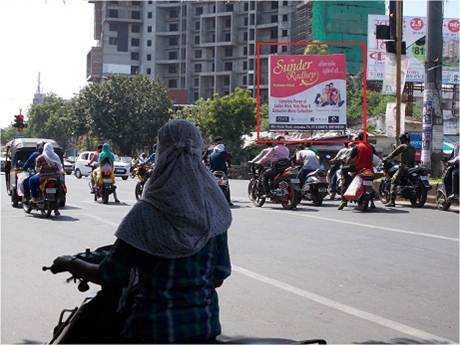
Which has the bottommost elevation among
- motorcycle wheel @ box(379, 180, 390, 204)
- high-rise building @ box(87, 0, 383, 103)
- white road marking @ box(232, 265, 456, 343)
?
white road marking @ box(232, 265, 456, 343)

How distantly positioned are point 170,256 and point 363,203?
12.6m

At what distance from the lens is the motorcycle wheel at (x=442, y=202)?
15089 mm

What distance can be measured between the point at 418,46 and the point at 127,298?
4389 cm

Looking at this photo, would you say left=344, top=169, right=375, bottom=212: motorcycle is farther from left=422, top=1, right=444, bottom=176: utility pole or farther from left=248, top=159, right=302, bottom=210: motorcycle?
left=422, top=1, right=444, bottom=176: utility pole

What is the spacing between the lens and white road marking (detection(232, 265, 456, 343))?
5.55 metres

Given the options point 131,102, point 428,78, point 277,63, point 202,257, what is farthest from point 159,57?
point 202,257

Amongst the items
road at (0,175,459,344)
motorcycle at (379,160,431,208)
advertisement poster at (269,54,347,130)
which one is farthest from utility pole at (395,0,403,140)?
advertisement poster at (269,54,347,130)

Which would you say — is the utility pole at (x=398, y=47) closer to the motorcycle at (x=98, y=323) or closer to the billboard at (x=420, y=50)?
the motorcycle at (x=98, y=323)

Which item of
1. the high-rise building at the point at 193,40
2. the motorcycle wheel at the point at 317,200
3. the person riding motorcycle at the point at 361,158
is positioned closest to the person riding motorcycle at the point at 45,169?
the motorcycle wheel at the point at 317,200

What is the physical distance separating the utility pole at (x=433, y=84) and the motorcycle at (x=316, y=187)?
12.2ft

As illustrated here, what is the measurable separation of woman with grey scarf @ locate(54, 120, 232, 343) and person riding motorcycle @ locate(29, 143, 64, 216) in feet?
38.4

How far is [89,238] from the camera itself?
1088 centimetres

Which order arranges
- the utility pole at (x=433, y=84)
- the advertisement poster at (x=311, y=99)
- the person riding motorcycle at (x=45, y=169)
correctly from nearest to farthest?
the person riding motorcycle at (x=45, y=169), the utility pole at (x=433, y=84), the advertisement poster at (x=311, y=99)

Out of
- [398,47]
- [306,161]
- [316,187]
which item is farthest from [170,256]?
[398,47]
